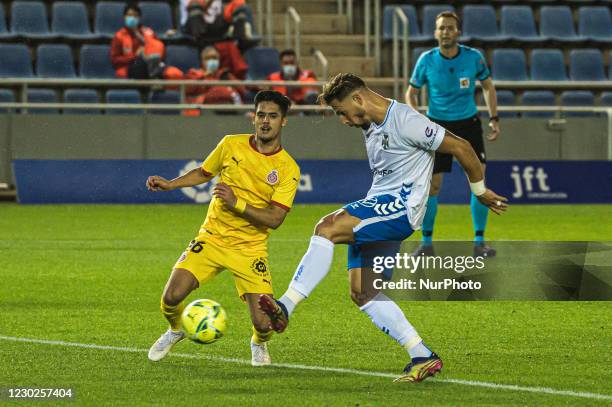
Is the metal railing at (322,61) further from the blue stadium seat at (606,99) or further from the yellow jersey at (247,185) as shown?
the yellow jersey at (247,185)

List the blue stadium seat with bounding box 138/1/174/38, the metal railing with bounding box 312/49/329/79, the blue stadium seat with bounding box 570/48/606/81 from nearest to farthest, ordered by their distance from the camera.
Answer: the metal railing with bounding box 312/49/329/79, the blue stadium seat with bounding box 138/1/174/38, the blue stadium seat with bounding box 570/48/606/81

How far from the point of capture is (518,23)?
77.8ft

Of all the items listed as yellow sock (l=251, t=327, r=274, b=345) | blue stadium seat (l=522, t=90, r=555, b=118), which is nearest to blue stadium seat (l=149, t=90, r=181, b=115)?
blue stadium seat (l=522, t=90, r=555, b=118)

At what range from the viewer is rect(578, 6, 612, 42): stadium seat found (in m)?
24.1

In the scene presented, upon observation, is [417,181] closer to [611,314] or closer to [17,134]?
[611,314]

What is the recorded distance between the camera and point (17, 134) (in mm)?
18688

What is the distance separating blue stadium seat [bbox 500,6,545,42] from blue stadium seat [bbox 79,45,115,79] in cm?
734

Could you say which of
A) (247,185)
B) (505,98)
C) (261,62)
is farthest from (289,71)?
(247,185)

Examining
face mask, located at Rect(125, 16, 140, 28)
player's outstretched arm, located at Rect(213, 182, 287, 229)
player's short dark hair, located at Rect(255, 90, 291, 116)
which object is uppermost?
face mask, located at Rect(125, 16, 140, 28)

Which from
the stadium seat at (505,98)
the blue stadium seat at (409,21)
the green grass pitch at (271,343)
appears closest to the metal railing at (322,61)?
the blue stadium seat at (409,21)

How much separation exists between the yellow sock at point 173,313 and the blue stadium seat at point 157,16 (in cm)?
1450

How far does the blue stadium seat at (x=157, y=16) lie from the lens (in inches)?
835

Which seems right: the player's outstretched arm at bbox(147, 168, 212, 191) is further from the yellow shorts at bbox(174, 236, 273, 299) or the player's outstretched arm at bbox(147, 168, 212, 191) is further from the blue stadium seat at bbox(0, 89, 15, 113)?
the blue stadium seat at bbox(0, 89, 15, 113)

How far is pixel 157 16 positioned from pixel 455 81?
996cm
